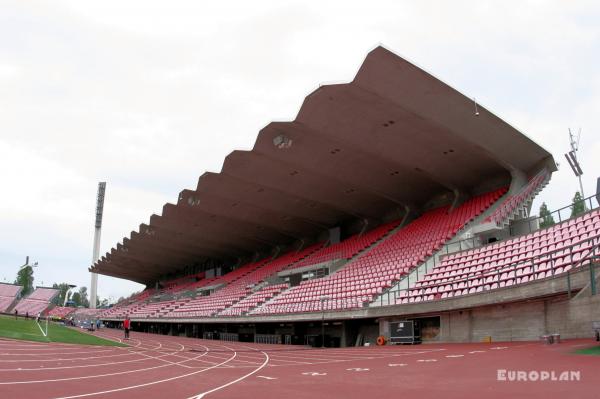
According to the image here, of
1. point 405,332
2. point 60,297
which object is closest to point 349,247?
point 405,332

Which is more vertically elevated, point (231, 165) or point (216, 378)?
point (231, 165)

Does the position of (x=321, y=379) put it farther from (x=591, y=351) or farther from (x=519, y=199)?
(x=519, y=199)

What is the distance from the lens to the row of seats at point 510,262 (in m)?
14.1

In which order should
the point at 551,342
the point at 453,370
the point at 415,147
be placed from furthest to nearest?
the point at 415,147
the point at 551,342
the point at 453,370

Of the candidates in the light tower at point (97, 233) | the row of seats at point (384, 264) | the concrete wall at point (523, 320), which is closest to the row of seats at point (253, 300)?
the row of seats at point (384, 264)

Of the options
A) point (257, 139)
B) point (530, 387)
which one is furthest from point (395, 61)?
point (530, 387)

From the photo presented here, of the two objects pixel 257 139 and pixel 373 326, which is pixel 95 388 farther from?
pixel 257 139

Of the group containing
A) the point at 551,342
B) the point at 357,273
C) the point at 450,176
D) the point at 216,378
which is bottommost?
the point at 216,378

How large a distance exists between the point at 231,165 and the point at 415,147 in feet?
32.6

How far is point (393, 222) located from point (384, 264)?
332 inches

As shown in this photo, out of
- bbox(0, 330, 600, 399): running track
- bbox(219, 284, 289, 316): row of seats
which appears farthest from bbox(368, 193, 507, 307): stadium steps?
bbox(219, 284, 289, 316): row of seats

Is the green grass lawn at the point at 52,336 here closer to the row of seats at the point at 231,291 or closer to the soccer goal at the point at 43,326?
the soccer goal at the point at 43,326

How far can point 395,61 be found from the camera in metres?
16.7

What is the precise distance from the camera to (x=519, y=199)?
21906 mm
